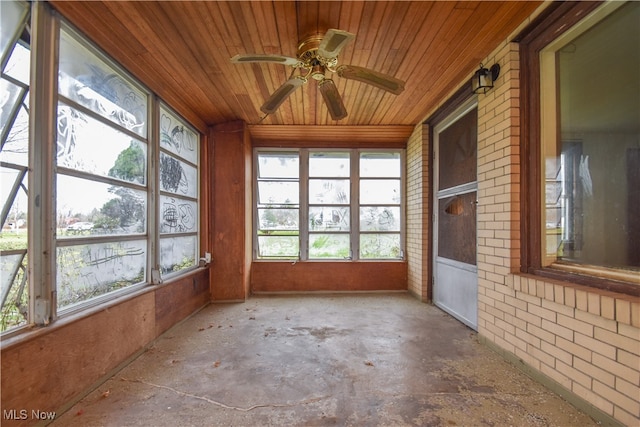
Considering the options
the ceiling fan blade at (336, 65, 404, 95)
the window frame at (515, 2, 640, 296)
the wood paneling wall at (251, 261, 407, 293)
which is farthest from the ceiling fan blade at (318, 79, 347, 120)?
the wood paneling wall at (251, 261, 407, 293)

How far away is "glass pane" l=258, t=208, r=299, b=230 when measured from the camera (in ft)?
15.5

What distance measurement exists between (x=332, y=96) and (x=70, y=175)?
81.1 inches

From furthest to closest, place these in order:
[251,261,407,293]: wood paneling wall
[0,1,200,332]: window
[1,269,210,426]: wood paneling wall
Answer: [251,261,407,293]: wood paneling wall
[0,1,200,332]: window
[1,269,210,426]: wood paneling wall

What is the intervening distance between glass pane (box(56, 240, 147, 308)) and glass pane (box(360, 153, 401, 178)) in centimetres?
341

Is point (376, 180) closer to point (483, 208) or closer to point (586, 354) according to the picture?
point (483, 208)

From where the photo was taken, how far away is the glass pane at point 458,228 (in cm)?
310

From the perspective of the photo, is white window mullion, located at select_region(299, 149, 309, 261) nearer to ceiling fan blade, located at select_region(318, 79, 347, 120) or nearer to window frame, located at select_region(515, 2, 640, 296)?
ceiling fan blade, located at select_region(318, 79, 347, 120)

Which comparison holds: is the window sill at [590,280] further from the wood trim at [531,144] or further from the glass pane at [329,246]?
the glass pane at [329,246]

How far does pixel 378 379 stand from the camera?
2.11 meters

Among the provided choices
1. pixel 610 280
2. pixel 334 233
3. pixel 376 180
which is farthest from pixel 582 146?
pixel 334 233

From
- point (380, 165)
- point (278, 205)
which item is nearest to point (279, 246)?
point (278, 205)

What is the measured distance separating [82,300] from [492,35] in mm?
3792

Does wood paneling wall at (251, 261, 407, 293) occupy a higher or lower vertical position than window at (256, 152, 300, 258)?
lower

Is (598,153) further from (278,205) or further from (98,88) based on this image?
(98,88)
